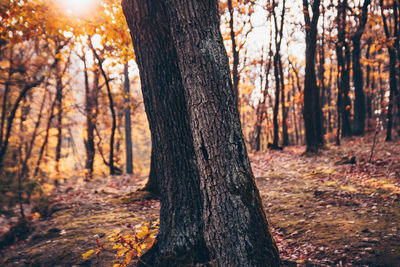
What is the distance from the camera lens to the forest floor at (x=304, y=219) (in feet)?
11.7

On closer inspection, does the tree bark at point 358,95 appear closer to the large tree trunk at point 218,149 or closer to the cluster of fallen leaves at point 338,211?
the cluster of fallen leaves at point 338,211

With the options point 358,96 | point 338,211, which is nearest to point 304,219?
point 338,211

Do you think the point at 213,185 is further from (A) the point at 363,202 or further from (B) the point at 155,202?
(B) the point at 155,202

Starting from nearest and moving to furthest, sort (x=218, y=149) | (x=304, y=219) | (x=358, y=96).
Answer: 1. (x=218, y=149)
2. (x=304, y=219)
3. (x=358, y=96)

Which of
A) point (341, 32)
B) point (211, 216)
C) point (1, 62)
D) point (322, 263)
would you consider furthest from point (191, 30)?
point (341, 32)

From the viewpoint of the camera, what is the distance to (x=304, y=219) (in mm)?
4801

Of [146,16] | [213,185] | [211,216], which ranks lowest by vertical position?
[211,216]

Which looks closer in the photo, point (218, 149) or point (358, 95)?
point (218, 149)

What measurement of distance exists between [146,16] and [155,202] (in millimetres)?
5261

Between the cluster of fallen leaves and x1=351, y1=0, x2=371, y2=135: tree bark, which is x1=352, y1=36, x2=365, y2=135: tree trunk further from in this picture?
the cluster of fallen leaves

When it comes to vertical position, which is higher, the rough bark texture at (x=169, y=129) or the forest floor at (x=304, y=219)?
the rough bark texture at (x=169, y=129)

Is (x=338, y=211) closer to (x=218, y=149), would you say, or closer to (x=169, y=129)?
(x=218, y=149)

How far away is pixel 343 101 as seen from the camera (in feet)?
47.7

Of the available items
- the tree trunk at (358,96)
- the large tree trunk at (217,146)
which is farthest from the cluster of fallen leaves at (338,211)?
the tree trunk at (358,96)
